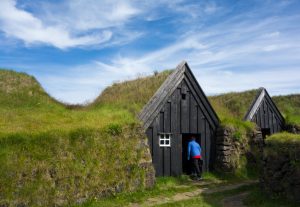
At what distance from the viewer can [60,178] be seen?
10617mm

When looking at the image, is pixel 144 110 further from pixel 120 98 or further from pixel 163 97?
pixel 120 98

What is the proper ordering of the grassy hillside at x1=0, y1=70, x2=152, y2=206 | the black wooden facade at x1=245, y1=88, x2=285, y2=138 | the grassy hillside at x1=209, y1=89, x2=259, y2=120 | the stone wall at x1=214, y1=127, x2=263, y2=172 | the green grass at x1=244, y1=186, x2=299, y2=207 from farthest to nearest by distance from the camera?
the grassy hillside at x1=209, y1=89, x2=259, y2=120, the black wooden facade at x1=245, y1=88, x2=285, y2=138, the stone wall at x1=214, y1=127, x2=263, y2=172, the green grass at x1=244, y1=186, x2=299, y2=207, the grassy hillside at x1=0, y1=70, x2=152, y2=206

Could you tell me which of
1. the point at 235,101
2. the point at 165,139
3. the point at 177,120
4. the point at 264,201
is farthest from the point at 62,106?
the point at 235,101

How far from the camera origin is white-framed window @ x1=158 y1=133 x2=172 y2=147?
49.9 feet

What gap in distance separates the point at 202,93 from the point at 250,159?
3925 mm

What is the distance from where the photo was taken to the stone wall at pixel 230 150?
1652 centimetres

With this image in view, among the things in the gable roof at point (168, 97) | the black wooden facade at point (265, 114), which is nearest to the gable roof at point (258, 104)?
the black wooden facade at point (265, 114)

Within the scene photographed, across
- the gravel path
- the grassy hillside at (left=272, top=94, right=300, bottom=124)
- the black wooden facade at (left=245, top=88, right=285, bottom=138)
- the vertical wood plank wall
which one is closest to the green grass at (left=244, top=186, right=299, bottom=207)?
the gravel path

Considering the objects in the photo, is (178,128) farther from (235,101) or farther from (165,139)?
(235,101)

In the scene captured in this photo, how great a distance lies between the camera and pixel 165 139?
603 inches

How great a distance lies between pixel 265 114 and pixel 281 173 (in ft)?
31.7

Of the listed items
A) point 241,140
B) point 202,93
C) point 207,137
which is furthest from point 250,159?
point 202,93

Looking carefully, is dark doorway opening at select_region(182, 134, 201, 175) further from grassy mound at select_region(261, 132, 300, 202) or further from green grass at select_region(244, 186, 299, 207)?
green grass at select_region(244, 186, 299, 207)

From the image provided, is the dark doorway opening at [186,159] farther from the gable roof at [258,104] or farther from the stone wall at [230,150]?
the gable roof at [258,104]
